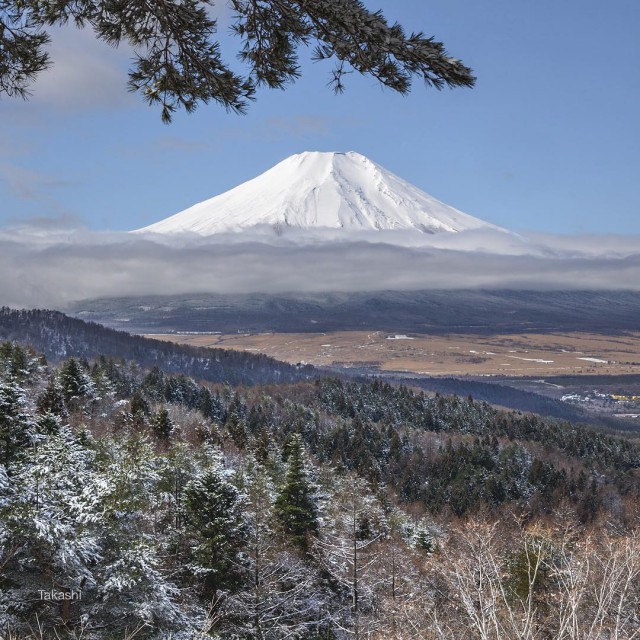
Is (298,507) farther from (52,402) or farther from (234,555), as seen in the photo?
(52,402)

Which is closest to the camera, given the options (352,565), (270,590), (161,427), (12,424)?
(270,590)

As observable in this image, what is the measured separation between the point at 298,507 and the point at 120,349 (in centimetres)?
16724

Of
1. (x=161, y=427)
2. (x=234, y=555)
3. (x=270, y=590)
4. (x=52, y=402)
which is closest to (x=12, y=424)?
(x=234, y=555)

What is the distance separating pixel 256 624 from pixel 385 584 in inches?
219

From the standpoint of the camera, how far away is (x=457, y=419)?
398ft

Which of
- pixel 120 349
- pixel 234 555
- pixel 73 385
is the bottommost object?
pixel 120 349

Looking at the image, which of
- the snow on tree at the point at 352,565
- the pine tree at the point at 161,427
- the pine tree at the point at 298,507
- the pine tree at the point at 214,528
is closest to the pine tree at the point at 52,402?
the pine tree at the point at 161,427

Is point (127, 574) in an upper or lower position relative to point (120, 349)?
upper

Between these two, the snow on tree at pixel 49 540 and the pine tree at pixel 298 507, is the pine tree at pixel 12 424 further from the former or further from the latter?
the pine tree at pixel 298 507

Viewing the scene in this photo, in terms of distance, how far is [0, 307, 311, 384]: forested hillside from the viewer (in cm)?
17650

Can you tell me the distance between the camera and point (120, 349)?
183875 mm

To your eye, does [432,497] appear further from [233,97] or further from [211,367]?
[211,367]

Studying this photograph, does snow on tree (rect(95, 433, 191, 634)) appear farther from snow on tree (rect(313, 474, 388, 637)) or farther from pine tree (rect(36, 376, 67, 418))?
pine tree (rect(36, 376, 67, 418))

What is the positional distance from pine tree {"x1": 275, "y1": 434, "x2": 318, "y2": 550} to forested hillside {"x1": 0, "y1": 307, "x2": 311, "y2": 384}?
147 meters
